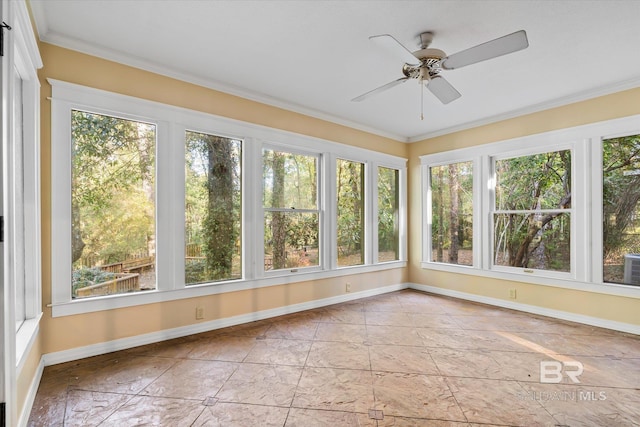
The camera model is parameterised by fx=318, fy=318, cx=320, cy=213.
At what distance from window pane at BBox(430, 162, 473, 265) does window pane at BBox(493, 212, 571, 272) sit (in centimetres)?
41

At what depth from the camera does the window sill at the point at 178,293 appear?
8.78ft

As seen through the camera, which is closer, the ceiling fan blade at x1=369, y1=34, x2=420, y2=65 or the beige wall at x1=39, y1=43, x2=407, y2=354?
the ceiling fan blade at x1=369, y1=34, x2=420, y2=65

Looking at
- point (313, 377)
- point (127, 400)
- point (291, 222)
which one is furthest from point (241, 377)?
point (291, 222)

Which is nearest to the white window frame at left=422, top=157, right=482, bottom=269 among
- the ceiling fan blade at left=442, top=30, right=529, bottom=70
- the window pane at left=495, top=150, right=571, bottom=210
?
the window pane at left=495, top=150, right=571, bottom=210

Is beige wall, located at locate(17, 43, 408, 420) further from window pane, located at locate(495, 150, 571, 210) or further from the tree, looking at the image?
the tree

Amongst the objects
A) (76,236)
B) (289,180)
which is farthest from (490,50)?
(76,236)

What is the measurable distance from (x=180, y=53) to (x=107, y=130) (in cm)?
96

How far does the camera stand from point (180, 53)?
2.84 m

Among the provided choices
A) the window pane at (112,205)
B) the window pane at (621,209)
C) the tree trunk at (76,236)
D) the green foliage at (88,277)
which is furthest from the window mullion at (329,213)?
the window pane at (621,209)

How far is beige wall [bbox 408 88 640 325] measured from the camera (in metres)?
3.49

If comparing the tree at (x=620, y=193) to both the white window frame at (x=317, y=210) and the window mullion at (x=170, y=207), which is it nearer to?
the white window frame at (x=317, y=210)

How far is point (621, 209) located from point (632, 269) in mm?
660

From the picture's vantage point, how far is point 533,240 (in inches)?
167

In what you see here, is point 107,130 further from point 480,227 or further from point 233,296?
point 480,227
